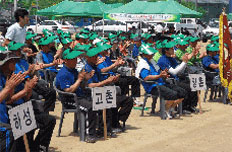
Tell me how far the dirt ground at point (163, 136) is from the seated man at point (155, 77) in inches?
18.3

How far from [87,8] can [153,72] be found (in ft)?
55.0

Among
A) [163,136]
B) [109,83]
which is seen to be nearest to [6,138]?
[109,83]

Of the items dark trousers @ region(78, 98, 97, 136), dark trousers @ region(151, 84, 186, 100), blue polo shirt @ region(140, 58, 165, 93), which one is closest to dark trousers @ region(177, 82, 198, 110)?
dark trousers @ region(151, 84, 186, 100)

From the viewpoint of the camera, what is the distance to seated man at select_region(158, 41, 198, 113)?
11172 mm

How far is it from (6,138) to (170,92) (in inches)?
195

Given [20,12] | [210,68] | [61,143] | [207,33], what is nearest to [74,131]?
[61,143]

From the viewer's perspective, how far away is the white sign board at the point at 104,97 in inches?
345

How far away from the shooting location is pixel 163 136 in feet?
30.7

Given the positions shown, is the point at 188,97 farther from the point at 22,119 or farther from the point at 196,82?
the point at 22,119

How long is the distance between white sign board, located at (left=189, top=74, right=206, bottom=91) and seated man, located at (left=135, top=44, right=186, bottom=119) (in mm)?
508

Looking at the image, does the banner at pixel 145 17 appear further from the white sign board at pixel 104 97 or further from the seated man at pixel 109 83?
the white sign board at pixel 104 97

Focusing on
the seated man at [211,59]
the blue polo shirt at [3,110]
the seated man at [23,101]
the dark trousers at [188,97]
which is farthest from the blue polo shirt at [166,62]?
the blue polo shirt at [3,110]

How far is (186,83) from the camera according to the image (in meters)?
12.2

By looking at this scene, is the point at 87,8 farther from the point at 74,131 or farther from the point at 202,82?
the point at 74,131
